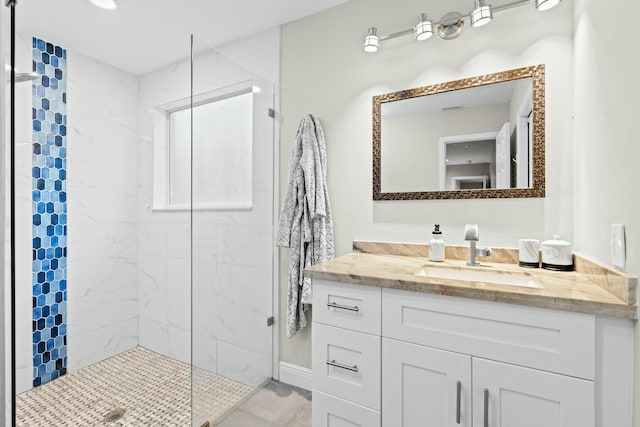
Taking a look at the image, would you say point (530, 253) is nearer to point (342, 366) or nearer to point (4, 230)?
point (342, 366)

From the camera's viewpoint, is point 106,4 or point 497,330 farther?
point 106,4

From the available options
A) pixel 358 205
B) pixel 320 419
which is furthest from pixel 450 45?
pixel 320 419

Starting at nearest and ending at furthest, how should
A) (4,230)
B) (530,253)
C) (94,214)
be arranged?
(4,230) < (530,253) < (94,214)

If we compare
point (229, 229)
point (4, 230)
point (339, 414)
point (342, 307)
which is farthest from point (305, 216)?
point (4, 230)

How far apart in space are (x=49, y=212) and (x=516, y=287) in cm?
285

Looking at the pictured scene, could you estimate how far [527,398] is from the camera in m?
0.94

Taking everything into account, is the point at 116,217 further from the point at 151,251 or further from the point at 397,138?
the point at 397,138

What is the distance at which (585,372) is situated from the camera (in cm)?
87

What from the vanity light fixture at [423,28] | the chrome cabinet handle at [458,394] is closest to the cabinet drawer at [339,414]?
the chrome cabinet handle at [458,394]

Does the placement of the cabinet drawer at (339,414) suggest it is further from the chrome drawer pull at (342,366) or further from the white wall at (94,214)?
the white wall at (94,214)

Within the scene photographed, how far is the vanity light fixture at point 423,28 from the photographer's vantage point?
1505 mm

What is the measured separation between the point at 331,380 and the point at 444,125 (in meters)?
1.35

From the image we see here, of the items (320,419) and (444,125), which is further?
(444,125)

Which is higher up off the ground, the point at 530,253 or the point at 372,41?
the point at 372,41
